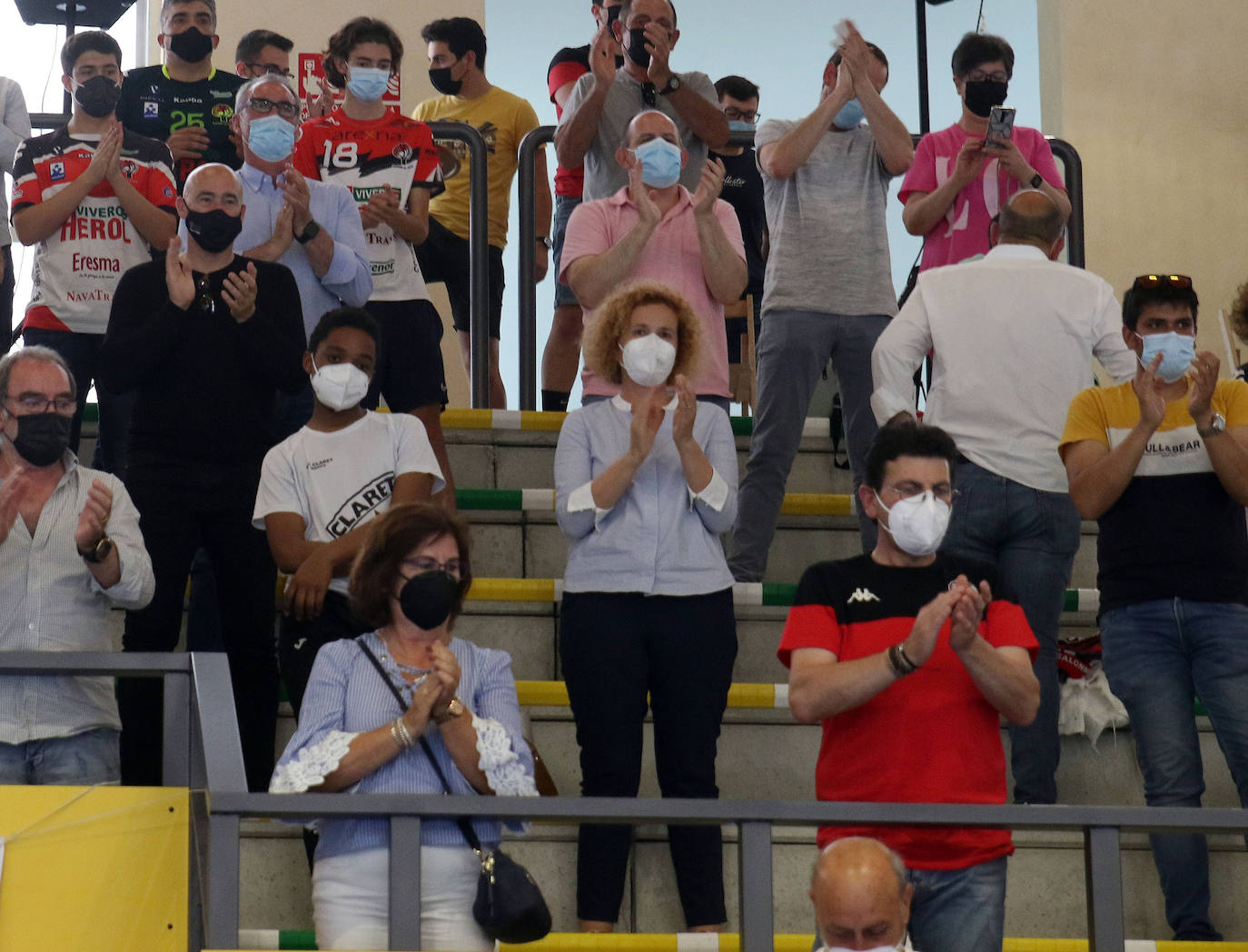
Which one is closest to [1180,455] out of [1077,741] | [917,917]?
[1077,741]

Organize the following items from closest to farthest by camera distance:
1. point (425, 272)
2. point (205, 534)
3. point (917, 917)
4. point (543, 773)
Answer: point (917, 917)
point (543, 773)
point (205, 534)
point (425, 272)

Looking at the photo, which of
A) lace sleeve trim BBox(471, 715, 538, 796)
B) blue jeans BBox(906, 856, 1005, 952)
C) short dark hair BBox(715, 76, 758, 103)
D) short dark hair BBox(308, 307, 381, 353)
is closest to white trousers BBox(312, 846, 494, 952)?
lace sleeve trim BBox(471, 715, 538, 796)

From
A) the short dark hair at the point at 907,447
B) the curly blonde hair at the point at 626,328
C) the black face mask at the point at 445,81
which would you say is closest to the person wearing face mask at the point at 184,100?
the black face mask at the point at 445,81

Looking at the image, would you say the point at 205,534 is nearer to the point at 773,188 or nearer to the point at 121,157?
the point at 121,157

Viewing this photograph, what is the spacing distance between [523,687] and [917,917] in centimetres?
159

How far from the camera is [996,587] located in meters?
3.68

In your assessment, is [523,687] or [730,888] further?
[523,687]

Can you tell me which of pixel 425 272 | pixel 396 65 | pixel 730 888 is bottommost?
pixel 730 888

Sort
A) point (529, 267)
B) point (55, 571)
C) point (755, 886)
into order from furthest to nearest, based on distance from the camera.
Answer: point (529, 267), point (55, 571), point (755, 886)

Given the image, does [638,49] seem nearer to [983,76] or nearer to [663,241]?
[663,241]

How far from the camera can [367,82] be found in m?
6.06

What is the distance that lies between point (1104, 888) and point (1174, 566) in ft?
4.19

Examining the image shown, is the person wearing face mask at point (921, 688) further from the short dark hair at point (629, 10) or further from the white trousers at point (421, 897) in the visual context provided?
the short dark hair at point (629, 10)

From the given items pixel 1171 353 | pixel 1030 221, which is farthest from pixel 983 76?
pixel 1171 353
